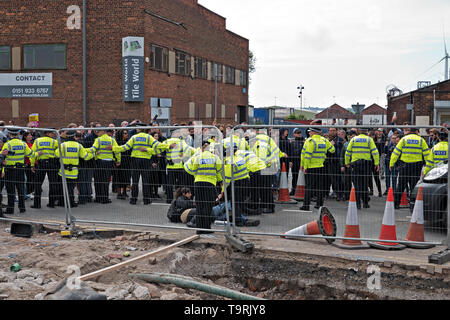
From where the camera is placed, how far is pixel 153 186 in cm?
918

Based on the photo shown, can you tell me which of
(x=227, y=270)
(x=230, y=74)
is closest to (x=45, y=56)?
(x=230, y=74)

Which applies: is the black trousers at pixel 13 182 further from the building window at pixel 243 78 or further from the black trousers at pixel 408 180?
the building window at pixel 243 78

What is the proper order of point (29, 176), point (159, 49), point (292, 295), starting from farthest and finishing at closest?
point (159, 49)
point (29, 176)
point (292, 295)

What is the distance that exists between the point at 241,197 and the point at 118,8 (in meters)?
21.0

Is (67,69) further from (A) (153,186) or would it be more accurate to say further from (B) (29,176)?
(A) (153,186)

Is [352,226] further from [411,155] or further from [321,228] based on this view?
[411,155]


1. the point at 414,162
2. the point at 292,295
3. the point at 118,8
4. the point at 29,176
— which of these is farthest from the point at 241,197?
the point at 118,8

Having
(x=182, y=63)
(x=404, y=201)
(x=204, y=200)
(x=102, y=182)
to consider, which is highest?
(x=182, y=63)

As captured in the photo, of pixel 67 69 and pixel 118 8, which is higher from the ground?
pixel 118 8

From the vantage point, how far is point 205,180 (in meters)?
8.39

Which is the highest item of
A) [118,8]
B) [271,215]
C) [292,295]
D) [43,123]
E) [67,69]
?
[118,8]

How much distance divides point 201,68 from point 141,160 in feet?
89.1

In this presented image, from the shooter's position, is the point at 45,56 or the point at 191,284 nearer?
the point at 191,284

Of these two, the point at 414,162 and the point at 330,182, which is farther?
the point at 414,162
